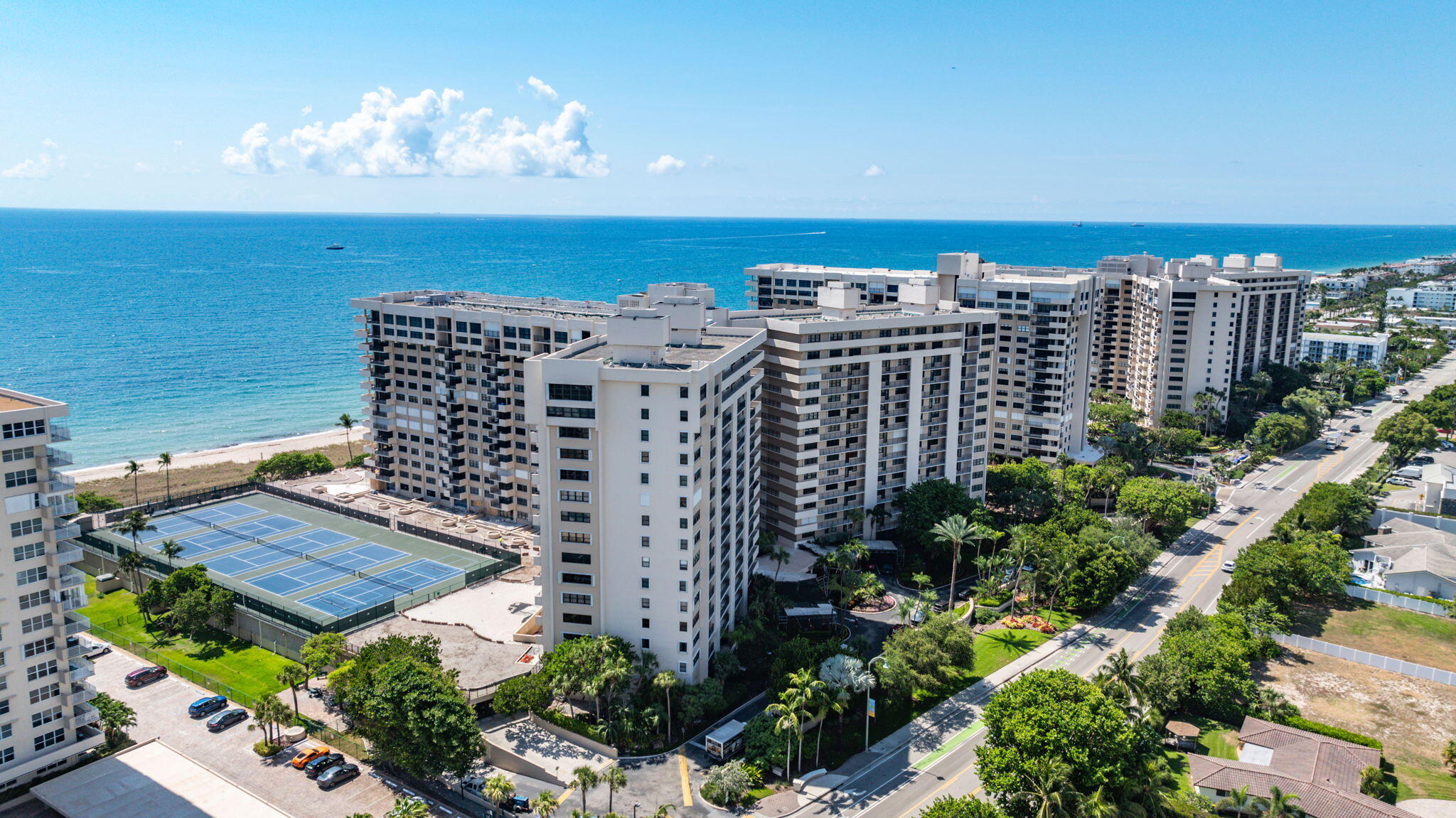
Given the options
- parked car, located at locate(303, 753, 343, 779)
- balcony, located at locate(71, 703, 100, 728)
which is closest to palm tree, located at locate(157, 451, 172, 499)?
balcony, located at locate(71, 703, 100, 728)

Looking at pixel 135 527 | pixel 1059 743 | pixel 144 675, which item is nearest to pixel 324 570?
pixel 144 675

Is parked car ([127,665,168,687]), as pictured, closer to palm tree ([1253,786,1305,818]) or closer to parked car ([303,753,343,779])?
parked car ([303,753,343,779])

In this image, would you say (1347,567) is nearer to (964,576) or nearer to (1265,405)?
(964,576)

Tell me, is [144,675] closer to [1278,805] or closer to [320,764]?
[320,764]

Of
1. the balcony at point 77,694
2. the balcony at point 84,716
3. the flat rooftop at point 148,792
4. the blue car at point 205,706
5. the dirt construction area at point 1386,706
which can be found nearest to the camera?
the flat rooftop at point 148,792

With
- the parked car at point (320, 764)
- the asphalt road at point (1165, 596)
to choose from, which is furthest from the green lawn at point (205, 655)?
the asphalt road at point (1165, 596)

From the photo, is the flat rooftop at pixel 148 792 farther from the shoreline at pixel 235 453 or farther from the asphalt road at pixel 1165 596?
the shoreline at pixel 235 453

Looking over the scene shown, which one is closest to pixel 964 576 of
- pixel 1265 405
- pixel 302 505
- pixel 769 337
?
pixel 769 337
